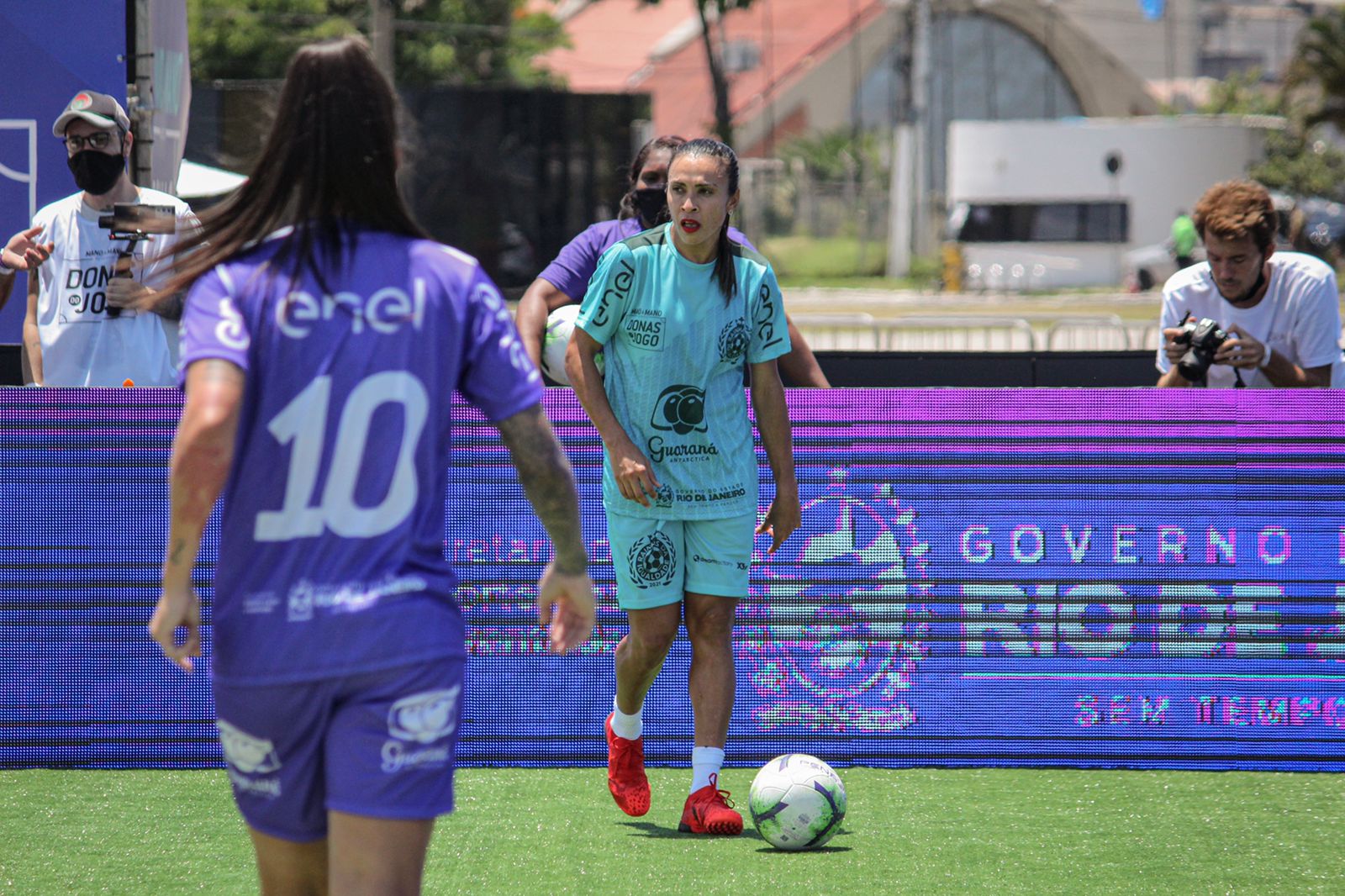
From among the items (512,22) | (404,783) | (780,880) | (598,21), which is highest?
(598,21)

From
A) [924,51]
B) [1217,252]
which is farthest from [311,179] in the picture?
[924,51]

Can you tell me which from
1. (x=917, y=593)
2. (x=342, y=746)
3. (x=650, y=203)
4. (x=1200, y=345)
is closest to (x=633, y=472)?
(x=650, y=203)

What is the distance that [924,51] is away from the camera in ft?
137

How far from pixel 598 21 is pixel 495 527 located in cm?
7707

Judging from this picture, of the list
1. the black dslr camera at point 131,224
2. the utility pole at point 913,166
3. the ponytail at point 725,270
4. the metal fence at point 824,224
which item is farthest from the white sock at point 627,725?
the metal fence at point 824,224

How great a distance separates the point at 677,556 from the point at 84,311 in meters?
2.84

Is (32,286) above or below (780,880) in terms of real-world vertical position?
above

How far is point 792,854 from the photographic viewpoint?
188 inches

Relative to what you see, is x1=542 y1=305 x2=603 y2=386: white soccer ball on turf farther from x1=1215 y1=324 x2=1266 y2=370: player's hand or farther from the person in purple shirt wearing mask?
x1=1215 y1=324 x2=1266 y2=370: player's hand

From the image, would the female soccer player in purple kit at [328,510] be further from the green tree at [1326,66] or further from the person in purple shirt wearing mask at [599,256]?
the green tree at [1326,66]

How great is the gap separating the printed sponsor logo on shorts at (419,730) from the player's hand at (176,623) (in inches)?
13.5

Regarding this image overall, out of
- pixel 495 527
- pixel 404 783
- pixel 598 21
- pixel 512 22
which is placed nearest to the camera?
pixel 404 783

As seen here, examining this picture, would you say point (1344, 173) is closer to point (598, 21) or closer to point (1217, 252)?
point (598, 21)

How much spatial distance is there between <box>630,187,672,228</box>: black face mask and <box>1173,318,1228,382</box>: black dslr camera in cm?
195
